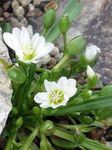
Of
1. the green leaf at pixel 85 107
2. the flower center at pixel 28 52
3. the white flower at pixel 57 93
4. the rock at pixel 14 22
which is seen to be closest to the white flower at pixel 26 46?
the flower center at pixel 28 52

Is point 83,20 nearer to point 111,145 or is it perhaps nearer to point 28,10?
point 28,10

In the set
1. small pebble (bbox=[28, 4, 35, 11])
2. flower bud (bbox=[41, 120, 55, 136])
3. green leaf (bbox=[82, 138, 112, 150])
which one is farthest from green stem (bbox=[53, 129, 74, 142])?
small pebble (bbox=[28, 4, 35, 11])

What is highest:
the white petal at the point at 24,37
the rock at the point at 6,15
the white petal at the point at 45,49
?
the white petal at the point at 24,37

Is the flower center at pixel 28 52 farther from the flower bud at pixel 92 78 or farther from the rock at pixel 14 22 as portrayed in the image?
the rock at pixel 14 22

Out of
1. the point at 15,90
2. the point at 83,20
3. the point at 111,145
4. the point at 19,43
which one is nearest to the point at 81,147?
the point at 111,145

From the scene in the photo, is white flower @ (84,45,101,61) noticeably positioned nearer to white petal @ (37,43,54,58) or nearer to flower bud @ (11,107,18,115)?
white petal @ (37,43,54,58)

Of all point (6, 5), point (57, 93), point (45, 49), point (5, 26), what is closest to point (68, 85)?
point (57, 93)

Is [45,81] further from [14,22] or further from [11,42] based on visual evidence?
[14,22]
